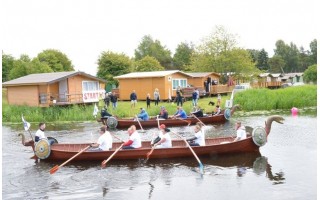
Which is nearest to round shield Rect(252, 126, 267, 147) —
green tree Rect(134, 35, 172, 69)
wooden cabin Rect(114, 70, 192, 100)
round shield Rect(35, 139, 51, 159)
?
round shield Rect(35, 139, 51, 159)


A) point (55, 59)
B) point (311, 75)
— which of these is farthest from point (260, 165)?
point (311, 75)

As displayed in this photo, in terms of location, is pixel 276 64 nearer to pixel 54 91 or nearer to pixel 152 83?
pixel 152 83

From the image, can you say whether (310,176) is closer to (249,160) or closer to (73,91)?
(249,160)

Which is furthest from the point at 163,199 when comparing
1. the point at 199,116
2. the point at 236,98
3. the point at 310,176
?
the point at 236,98

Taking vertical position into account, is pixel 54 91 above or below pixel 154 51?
below

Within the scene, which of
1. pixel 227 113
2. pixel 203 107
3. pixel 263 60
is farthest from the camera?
pixel 263 60

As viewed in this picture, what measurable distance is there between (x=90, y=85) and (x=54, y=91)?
3804mm

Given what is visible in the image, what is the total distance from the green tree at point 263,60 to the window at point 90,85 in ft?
227

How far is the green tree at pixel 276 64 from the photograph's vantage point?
102125 mm

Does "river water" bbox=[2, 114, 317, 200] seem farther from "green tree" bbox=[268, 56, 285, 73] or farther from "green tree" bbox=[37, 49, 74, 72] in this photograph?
"green tree" bbox=[268, 56, 285, 73]

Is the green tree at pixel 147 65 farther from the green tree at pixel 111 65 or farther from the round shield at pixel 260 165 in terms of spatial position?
the round shield at pixel 260 165

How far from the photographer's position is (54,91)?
1379 inches

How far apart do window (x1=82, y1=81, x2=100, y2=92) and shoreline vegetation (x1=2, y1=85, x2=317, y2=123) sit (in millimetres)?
2732

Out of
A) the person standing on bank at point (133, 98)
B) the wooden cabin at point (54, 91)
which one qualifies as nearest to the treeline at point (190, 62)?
the wooden cabin at point (54, 91)
